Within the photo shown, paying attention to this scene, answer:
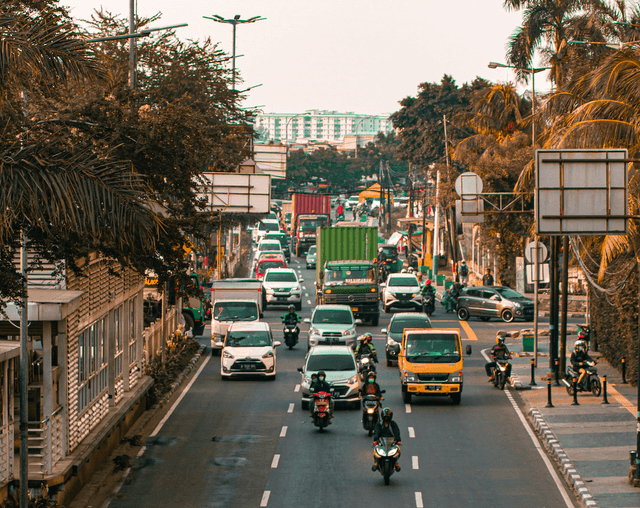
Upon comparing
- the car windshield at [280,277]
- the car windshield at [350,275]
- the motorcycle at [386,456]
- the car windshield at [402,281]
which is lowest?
the motorcycle at [386,456]

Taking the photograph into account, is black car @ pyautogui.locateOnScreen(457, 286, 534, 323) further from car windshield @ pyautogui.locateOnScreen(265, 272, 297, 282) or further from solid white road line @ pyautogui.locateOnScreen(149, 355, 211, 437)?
solid white road line @ pyautogui.locateOnScreen(149, 355, 211, 437)

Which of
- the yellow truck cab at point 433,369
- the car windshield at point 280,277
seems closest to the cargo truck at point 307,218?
the car windshield at point 280,277

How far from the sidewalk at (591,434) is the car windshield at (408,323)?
3.40 meters

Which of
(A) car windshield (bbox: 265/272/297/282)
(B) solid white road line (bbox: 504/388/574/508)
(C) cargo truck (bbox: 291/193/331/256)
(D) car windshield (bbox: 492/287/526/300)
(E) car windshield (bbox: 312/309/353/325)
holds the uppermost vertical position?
(C) cargo truck (bbox: 291/193/331/256)

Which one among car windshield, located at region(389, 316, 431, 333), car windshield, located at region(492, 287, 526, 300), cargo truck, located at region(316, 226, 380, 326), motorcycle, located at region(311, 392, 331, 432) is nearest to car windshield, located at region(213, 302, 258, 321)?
car windshield, located at region(389, 316, 431, 333)

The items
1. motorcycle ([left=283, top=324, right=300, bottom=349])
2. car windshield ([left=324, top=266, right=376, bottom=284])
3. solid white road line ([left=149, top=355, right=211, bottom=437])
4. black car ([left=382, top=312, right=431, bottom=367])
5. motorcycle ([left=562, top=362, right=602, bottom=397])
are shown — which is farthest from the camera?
car windshield ([left=324, top=266, right=376, bottom=284])

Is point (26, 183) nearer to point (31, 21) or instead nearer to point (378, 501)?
point (31, 21)

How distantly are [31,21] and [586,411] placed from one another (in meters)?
18.1

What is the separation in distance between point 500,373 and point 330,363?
18.7 feet

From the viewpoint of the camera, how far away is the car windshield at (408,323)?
34500 mm

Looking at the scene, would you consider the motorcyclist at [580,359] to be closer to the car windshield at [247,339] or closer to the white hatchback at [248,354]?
the white hatchback at [248,354]

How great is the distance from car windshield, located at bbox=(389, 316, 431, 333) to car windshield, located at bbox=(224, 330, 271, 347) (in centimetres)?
497

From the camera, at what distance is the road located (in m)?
18.5

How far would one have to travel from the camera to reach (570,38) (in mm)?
48188
